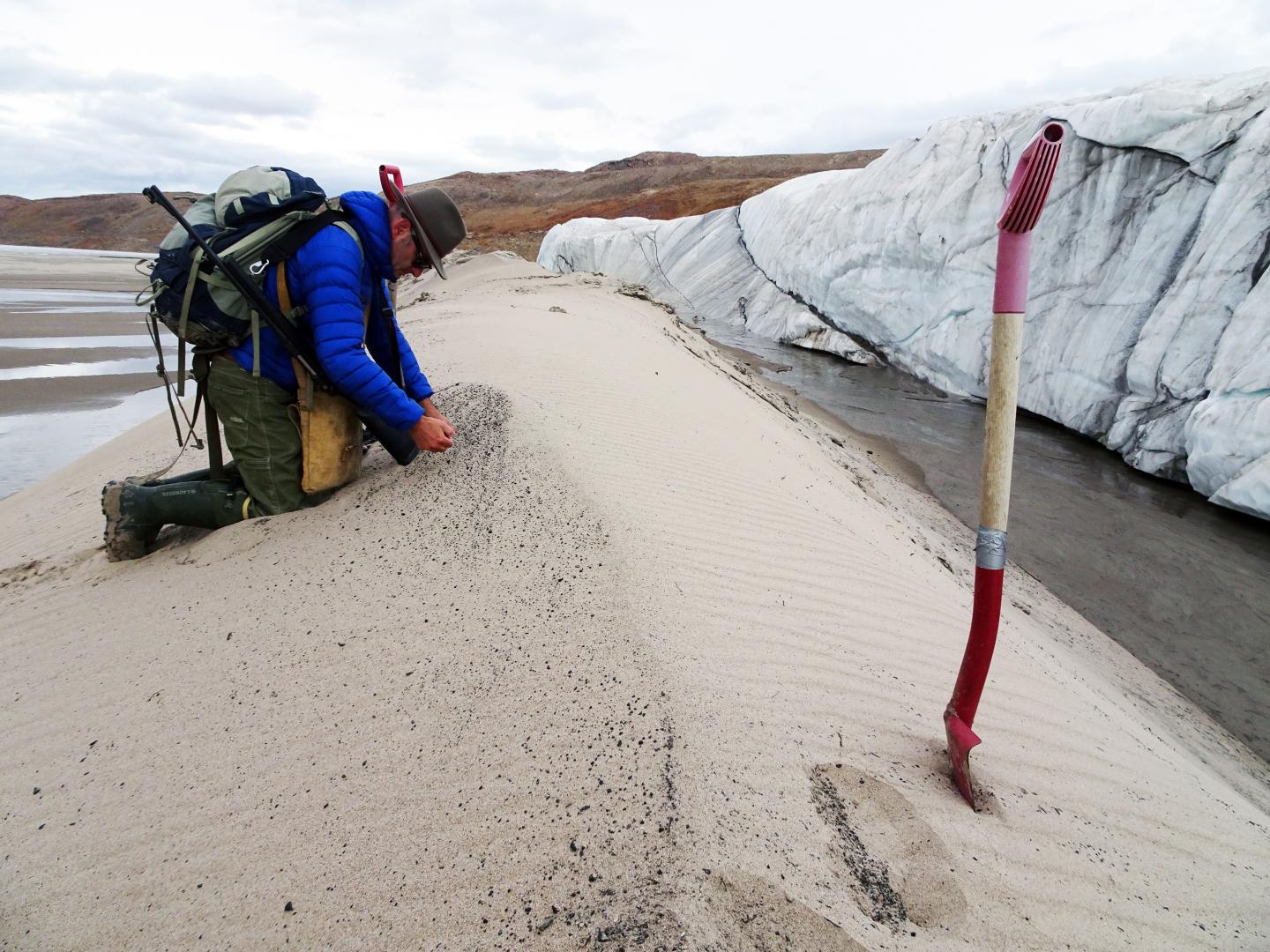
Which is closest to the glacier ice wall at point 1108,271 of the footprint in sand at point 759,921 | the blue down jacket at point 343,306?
the footprint in sand at point 759,921

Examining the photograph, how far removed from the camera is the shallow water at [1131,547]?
437cm

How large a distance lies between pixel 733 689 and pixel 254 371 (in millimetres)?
2408

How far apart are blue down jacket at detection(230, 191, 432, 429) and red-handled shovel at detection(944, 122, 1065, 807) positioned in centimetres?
220

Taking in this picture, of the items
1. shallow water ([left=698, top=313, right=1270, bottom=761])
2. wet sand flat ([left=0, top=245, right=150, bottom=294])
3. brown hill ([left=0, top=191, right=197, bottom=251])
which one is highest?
brown hill ([left=0, top=191, right=197, bottom=251])

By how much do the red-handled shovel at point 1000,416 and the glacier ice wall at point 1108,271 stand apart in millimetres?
5827

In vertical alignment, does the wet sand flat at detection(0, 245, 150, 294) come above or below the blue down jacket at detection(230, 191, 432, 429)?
above

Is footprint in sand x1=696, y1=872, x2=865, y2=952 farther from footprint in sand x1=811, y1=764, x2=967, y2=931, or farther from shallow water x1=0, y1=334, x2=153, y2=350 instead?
shallow water x1=0, y1=334, x2=153, y2=350

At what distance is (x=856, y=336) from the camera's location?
500 inches

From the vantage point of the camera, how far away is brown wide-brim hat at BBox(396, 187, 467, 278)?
2.88 m

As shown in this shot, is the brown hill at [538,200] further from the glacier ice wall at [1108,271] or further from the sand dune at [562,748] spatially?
the sand dune at [562,748]

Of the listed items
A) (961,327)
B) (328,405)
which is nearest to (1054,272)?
(961,327)

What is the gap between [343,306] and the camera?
2.78 m

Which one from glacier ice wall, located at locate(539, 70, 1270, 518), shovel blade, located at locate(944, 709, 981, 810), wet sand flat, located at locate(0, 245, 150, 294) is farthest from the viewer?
wet sand flat, located at locate(0, 245, 150, 294)

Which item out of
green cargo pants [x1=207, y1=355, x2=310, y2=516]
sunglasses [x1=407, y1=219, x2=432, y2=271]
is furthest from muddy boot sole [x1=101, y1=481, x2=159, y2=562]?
sunglasses [x1=407, y1=219, x2=432, y2=271]
